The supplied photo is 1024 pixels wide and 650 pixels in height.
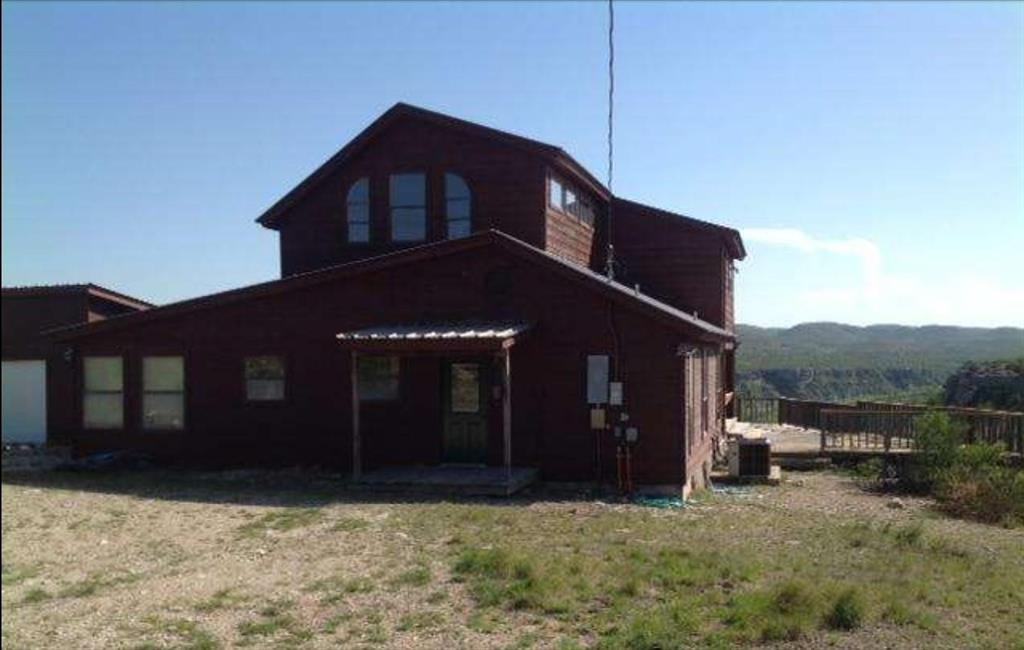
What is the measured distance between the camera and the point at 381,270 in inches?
704

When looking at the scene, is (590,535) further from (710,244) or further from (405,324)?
(710,244)

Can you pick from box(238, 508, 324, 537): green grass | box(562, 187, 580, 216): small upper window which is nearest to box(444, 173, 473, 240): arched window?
box(562, 187, 580, 216): small upper window

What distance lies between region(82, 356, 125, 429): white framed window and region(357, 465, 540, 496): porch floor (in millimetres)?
5755

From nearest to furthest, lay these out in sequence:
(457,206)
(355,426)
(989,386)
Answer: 1. (355,426)
2. (457,206)
3. (989,386)

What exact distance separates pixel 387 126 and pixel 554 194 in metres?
4.14

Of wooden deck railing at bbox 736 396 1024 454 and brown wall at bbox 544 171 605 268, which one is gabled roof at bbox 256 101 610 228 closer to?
brown wall at bbox 544 171 605 268

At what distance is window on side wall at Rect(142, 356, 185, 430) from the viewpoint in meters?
18.7

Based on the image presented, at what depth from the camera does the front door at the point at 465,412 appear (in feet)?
57.6

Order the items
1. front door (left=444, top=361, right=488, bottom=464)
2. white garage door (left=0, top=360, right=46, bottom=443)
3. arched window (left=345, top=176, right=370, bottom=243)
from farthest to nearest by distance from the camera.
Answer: white garage door (left=0, top=360, right=46, bottom=443) < arched window (left=345, top=176, right=370, bottom=243) < front door (left=444, top=361, right=488, bottom=464)

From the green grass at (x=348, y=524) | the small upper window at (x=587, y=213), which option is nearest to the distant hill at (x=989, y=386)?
the small upper window at (x=587, y=213)

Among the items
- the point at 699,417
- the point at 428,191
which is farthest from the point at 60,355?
the point at 699,417

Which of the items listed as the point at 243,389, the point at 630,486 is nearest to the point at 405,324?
the point at 243,389

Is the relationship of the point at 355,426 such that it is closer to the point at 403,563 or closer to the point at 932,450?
the point at 403,563

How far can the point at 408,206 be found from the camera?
21.3 meters
